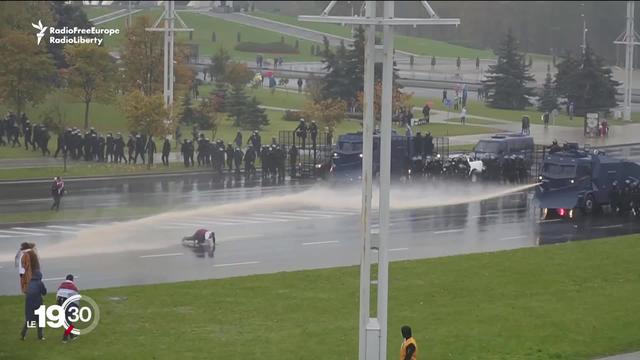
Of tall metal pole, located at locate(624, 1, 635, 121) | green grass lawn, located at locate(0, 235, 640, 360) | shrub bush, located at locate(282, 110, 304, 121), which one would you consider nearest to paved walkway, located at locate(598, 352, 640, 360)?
green grass lawn, located at locate(0, 235, 640, 360)

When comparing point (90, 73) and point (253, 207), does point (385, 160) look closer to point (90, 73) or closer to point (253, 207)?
point (253, 207)

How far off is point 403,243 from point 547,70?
132ft

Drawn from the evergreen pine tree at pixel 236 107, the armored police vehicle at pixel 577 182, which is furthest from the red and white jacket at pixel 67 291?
the evergreen pine tree at pixel 236 107

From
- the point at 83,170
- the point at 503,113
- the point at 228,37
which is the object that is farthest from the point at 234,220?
the point at 228,37

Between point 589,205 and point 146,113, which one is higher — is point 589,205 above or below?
below

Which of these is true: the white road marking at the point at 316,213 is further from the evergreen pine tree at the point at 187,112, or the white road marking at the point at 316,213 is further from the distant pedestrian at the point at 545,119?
the distant pedestrian at the point at 545,119

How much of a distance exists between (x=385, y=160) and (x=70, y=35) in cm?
4262

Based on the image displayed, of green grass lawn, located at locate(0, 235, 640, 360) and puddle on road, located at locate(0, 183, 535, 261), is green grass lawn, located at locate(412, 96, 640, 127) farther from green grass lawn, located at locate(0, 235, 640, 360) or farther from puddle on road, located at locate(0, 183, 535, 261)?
green grass lawn, located at locate(0, 235, 640, 360)

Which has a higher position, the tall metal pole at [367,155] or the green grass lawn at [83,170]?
the tall metal pole at [367,155]

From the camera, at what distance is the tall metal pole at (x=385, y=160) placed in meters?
18.7

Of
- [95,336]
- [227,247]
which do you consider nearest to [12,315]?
[95,336]

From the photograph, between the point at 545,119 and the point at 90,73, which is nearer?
the point at 90,73

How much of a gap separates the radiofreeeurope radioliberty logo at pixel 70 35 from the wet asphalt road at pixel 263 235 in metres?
9.89

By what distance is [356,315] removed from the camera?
25547 mm
